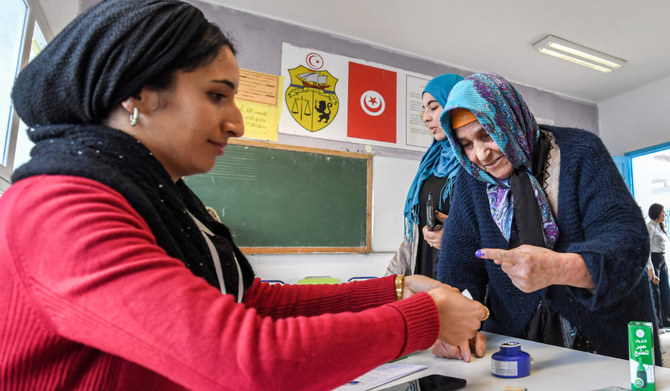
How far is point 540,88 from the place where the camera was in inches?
181

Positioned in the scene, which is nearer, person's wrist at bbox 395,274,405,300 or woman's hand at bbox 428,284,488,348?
woman's hand at bbox 428,284,488,348

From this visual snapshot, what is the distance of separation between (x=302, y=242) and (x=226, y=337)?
8.93 ft

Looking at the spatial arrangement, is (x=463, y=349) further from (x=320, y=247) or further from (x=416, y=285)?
(x=320, y=247)

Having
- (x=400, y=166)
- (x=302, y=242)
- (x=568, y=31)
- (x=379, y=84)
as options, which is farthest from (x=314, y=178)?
(x=568, y=31)

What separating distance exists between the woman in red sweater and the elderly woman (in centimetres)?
38

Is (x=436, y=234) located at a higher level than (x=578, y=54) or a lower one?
lower

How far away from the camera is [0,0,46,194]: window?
152 centimetres

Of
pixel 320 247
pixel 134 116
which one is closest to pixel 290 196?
pixel 320 247

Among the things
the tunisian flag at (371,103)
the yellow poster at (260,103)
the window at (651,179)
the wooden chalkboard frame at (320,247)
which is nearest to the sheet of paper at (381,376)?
the wooden chalkboard frame at (320,247)

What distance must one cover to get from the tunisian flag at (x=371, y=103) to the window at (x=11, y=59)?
217 cm

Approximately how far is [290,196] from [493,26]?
209 centimetres

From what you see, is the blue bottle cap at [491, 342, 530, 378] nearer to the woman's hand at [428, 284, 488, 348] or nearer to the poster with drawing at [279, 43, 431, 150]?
the woman's hand at [428, 284, 488, 348]

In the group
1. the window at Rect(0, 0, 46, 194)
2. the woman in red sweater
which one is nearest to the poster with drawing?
the window at Rect(0, 0, 46, 194)

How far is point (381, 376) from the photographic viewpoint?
94 cm
